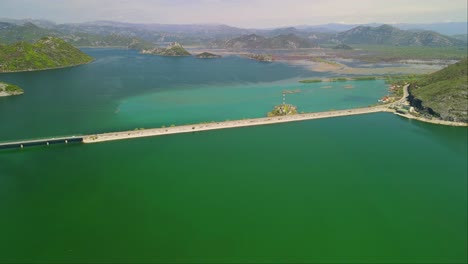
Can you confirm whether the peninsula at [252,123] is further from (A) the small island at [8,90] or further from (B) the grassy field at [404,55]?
(B) the grassy field at [404,55]

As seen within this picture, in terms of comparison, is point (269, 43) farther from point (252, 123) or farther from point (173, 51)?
point (252, 123)

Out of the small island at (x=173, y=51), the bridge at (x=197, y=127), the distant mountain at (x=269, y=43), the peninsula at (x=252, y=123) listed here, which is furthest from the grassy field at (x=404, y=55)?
the bridge at (x=197, y=127)

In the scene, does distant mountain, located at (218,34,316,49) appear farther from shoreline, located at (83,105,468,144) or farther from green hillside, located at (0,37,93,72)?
shoreline, located at (83,105,468,144)

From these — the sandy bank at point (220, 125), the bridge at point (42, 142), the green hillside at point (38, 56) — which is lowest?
the bridge at point (42, 142)

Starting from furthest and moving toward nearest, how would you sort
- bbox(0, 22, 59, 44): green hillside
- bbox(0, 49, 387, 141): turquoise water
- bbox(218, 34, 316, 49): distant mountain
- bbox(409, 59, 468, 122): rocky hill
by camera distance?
bbox(218, 34, 316, 49): distant mountain → bbox(0, 22, 59, 44): green hillside → bbox(409, 59, 468, 122): rocky hill → bbox(0, 49, 387, 141): turquoise water

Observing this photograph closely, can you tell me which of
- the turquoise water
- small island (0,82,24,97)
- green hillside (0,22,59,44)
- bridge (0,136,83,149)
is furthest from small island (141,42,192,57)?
bridge (0,136,83,149)

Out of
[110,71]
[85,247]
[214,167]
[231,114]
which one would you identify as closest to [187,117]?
[231,114]

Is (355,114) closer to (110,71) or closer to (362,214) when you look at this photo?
(362,214)
